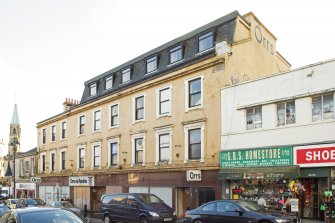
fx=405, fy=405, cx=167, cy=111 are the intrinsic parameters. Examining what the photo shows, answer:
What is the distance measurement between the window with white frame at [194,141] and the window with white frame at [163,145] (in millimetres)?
1571

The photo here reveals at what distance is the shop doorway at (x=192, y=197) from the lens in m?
21.7

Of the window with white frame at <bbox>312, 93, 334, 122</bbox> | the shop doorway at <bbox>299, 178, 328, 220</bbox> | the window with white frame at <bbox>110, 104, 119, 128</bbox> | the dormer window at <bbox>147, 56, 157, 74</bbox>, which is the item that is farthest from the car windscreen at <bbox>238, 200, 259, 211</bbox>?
the window with white frame at <bbox>110, 104, 119, 128</bbox>

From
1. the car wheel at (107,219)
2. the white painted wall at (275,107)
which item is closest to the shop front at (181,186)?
the white painted wall at (275,107)

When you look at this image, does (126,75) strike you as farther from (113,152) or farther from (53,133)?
(53,133)

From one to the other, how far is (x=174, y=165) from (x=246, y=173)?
566cm

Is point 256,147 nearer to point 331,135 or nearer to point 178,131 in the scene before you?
point 331,135

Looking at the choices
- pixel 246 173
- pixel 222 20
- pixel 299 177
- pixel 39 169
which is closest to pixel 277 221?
pixel 299 177

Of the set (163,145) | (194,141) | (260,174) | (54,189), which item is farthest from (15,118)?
(260,174)

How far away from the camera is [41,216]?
8852 millimetres

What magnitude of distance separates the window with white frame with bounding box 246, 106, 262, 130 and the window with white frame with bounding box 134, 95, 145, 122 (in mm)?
9149

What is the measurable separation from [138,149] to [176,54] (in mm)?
6915

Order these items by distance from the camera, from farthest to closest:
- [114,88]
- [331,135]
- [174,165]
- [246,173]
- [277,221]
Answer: [114,88]
[174,165]
[246,173]
[331,135]
[277,221]

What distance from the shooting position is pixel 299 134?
58.6ft

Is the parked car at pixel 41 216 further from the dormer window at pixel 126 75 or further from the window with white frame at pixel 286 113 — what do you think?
the dormer window at pixel 126 75
